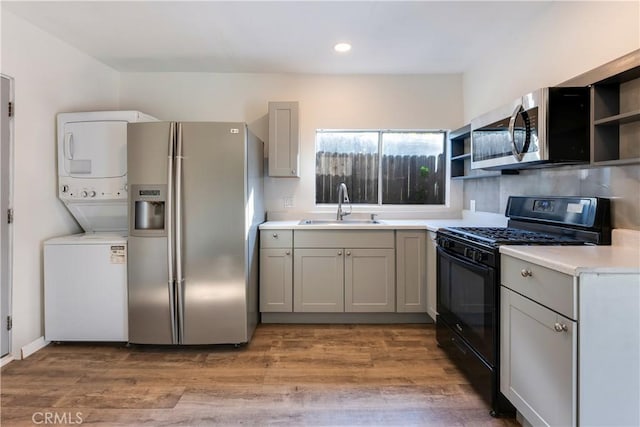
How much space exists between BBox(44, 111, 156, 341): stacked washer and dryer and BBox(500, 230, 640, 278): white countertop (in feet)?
8.80

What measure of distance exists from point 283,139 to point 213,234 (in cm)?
129

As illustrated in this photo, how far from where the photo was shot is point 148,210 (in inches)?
103

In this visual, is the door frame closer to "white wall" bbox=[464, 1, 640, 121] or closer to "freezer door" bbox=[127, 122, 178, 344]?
"freezer door" bbox=[127, 122, 178, 344]

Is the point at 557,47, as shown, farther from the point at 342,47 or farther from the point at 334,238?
the point at 334,238

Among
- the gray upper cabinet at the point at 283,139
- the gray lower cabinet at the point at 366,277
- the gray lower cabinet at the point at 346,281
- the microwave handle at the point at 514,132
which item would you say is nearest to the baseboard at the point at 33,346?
the gray lower cabinet at the point at 346,281

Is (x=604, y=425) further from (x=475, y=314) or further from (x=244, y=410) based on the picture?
(x=244, y=410)

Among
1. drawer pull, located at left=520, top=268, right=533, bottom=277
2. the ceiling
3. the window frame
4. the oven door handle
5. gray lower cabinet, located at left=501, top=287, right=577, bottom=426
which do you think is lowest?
gray lower cabinet, located at left=501, top=287, right=577, bottom=426

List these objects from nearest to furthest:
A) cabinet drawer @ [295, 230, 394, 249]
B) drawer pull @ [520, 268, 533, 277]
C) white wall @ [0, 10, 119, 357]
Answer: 1. drawer pull @ [520, 268, 533, 277]
2. white wall @ [0, 10, 119, 357]
3. cabinet drawer @ [295, 230, 394, 249]

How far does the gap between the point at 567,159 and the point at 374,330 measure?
6.40 ft

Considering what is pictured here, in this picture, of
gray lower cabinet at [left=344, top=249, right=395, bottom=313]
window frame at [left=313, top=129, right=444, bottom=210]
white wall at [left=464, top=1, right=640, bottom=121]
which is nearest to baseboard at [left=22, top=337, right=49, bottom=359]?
gray lower cabinet at [left=344, top=249, right=395, bottom=313]

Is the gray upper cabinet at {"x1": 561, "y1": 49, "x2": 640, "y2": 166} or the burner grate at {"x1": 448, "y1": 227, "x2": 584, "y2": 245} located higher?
the gray upper cabinet at {"x1": 561, "y1": 49, "x2": 640, "y2": 166}

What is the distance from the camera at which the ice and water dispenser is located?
254 cm

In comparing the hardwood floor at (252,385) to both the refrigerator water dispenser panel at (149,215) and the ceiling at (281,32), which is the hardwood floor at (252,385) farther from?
the ceiling at (281,32)

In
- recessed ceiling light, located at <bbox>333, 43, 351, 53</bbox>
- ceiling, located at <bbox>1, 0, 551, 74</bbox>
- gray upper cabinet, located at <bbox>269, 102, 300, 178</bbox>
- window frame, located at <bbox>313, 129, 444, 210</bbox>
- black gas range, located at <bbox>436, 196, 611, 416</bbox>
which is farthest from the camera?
window frame, located at <bbox>313, 129, 444, 210</bbox>
